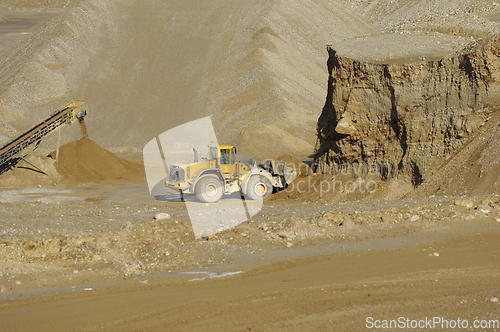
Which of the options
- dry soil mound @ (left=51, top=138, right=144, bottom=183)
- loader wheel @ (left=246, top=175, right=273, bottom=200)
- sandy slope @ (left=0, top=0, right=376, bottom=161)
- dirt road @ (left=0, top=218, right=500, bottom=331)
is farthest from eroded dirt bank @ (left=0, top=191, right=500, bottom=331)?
sandy slope @ (left=0, top=0, right=376, bottom=161)

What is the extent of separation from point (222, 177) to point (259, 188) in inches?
58.9

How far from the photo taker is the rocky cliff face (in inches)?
584

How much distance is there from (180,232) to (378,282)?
16.9 ft

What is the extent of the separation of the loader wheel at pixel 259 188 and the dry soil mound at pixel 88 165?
33.0 ft

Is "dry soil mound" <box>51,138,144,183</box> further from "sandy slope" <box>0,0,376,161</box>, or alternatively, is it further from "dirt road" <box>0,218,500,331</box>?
"dirt road" <box>0,218,500,331</box>

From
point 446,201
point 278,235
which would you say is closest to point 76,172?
point 278,235

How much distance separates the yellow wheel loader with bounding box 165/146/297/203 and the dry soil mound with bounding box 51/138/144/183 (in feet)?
28.0

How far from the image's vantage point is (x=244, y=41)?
47.2 metres

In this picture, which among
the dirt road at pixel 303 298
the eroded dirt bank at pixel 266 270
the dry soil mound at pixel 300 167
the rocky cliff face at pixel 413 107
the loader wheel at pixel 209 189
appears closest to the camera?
the dirt road at pixel 303 298

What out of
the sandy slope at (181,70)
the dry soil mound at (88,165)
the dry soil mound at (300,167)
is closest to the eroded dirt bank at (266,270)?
the dry soil mound at (300,167)

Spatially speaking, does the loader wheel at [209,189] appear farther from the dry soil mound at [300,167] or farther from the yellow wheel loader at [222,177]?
the dry soil mound at [300,167]

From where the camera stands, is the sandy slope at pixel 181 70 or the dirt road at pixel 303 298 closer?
the dirt road at pixel 303 298

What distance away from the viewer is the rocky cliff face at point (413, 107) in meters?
14.8

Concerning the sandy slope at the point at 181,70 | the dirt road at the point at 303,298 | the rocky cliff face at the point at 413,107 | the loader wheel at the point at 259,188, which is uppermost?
the sandy slope at the point at 181,70
